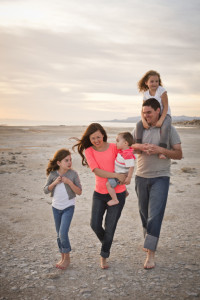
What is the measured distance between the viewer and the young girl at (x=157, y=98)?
4.02 meters

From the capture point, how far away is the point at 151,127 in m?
4.25

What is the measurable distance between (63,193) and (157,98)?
7.76 feet

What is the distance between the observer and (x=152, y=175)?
408 centimetres

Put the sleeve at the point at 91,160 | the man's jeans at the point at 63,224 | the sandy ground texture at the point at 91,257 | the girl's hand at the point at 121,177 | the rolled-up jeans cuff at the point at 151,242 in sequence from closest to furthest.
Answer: the sandy ground texture at the point at 91,257
the girl's hand at the point at 121,177
the sleeve at the point at 91,160
the man's jeans at the point at 63,224
the rolled-up jeans cuff at the point at 151,242

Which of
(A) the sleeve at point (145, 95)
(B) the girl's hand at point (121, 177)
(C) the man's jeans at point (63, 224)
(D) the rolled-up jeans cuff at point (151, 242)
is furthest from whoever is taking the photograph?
(A) the sleeve at point (145, 95)

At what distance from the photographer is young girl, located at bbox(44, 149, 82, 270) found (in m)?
3.85

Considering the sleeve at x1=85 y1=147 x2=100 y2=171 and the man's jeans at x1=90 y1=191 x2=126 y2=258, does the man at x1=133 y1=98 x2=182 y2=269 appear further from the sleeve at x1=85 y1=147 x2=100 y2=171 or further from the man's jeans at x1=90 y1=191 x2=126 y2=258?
the sleeve at x1=85 y1=147 x2=100 y2=171

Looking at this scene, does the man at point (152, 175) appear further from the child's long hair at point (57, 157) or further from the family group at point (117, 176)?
the child's long hair at point (57, 157)

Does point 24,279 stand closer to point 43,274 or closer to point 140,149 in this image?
point 43,274

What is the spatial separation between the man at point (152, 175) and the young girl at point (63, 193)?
→ 42.7 inches

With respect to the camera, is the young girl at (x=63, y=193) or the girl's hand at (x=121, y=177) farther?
the young girl at (x=63, y=193)

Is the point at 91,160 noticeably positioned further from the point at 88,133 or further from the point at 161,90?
the point at 161,90

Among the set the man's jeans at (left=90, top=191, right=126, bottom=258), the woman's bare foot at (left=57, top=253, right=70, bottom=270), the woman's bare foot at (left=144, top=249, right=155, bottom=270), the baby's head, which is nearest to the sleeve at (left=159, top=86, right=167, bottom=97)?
the baby's head

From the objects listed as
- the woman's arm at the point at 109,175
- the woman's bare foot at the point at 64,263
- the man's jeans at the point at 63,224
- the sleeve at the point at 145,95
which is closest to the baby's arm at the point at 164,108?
the sleeve at the point at 145,95
